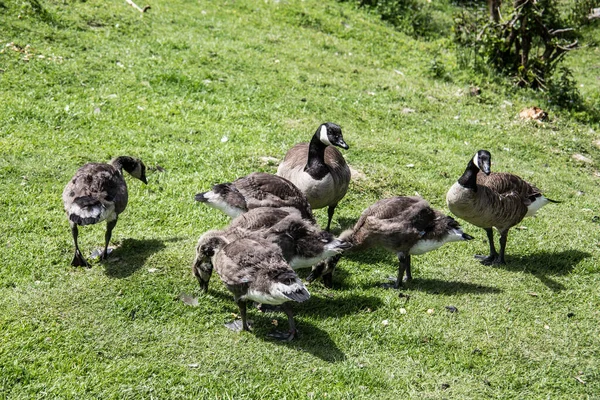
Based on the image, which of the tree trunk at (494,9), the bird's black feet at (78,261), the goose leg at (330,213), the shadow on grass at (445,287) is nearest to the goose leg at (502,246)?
the shadow on grass at (445,287)

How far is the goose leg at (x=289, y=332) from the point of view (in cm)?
647

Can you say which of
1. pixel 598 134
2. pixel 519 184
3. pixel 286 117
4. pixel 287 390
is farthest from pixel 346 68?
pixel 287 390

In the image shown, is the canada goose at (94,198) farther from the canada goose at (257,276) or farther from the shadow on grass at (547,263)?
the shadow on grass at (547,263)

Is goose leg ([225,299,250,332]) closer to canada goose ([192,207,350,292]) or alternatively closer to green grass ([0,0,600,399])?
green grass ([0,0,600,399])

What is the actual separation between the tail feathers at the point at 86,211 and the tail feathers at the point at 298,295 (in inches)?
97.1

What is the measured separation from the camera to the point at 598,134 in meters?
14.1

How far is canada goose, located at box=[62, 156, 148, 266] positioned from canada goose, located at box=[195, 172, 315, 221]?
1.00 metres

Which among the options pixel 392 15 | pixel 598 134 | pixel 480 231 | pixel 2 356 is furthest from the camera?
pixel 392 15

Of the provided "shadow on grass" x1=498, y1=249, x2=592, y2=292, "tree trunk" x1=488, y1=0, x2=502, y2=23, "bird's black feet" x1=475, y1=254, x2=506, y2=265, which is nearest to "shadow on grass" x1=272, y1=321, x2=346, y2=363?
"bird's black feet" x1=475, y1=254, x2=506, y2=265

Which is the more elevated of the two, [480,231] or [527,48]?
[527,48]

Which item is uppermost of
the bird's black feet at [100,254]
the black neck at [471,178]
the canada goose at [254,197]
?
the black neck at [471,178]

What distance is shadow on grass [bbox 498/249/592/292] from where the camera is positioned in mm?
8500

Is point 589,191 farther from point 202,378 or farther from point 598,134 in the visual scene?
point 202,378

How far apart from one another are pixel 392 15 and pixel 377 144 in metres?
8.12
